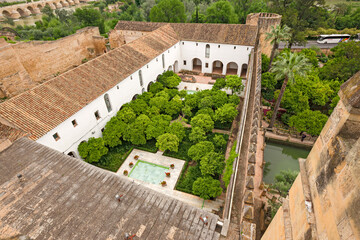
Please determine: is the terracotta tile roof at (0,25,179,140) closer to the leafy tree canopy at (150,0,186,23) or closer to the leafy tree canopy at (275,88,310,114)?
the leafy tree canopy at (275,88,310,114)

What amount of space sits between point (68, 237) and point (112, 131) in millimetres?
13693

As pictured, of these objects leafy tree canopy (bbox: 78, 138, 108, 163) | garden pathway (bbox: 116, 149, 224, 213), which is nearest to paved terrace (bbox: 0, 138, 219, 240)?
garden pathway (bbox: 116, 149, 224, 213)

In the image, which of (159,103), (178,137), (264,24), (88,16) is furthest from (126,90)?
(88,16)

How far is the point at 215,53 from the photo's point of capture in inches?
1400

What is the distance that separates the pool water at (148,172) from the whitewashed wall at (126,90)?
5.85m

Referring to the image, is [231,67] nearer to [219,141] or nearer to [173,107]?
[173,107]

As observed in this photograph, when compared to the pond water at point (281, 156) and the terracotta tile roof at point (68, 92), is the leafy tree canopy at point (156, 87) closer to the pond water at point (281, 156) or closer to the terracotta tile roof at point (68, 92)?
the terracotta tile roof at point (68, 92)

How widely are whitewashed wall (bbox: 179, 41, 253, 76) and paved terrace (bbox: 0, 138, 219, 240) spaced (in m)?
30.3

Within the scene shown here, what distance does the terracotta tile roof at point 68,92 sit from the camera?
16.1 m

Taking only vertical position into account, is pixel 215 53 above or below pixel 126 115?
above

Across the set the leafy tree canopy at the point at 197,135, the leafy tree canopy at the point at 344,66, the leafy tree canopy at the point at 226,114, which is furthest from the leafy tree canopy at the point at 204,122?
the leafy tree canopy at the point at 344,66

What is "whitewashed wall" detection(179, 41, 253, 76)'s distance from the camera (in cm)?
3397

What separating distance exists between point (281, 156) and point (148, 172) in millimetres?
14661

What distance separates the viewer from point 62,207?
9.27 metres
